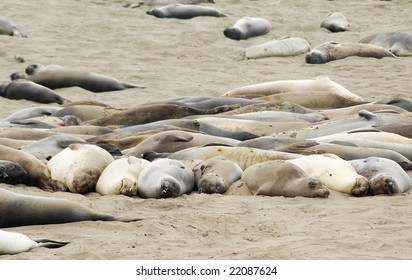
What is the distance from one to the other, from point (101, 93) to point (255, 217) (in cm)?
631

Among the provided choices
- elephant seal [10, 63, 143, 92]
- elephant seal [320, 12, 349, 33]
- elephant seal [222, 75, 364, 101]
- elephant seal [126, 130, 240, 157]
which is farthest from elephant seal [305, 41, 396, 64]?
elephant seal [126, 130, 240, 157]

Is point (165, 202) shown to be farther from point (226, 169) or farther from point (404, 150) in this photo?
point (404, 150)

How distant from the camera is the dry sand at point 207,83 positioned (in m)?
5.40

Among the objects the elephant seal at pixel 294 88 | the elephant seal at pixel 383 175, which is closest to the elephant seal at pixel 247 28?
the elephant seal at pixel 294 88

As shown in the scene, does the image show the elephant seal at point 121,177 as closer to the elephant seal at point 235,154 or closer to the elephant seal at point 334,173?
the elephant seal at point 235,154

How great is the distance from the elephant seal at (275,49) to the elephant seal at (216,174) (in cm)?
713

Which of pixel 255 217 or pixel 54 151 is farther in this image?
pixel 54 151

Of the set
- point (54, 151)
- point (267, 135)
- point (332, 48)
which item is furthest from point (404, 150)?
point (332, 48)

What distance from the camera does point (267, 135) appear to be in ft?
28.5

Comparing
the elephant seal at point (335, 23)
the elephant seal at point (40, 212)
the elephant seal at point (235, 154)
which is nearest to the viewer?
the elephant seal at point (40, 212)

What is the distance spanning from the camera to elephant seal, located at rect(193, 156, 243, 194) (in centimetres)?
708

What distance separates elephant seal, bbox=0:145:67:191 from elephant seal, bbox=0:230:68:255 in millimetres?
1820

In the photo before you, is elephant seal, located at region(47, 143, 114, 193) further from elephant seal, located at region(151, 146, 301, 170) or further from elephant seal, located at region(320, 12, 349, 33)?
elephant seal, located at region(320, 12, 349, 33)

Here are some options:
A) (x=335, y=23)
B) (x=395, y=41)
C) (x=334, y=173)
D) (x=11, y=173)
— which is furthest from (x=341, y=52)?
(x=11, y=173)
